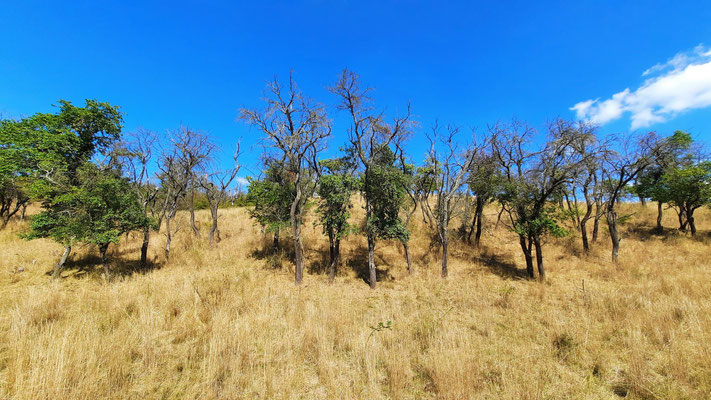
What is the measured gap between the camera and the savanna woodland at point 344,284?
4156mm

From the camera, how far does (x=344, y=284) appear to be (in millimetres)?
13508

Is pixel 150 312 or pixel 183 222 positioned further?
pixel 183 222

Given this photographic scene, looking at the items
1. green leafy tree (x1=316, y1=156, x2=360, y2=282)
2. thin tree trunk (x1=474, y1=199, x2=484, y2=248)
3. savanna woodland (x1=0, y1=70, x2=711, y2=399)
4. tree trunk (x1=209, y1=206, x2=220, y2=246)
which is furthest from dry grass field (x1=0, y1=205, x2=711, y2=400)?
thin tree trunk (x1=474, y1=199, x2=484, y2=248)

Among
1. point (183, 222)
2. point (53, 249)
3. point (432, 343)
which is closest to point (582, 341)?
point (432, 343)

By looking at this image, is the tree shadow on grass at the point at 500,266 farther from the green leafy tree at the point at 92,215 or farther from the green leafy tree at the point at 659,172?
the green leafy tree at the point at 92,215

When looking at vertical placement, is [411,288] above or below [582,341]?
below

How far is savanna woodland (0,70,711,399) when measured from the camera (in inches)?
164

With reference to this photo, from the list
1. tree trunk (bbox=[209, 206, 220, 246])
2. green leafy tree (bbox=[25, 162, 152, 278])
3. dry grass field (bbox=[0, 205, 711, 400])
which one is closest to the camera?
dry grass field (bbox=[0, 205, 711, 400])

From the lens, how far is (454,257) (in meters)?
18.2

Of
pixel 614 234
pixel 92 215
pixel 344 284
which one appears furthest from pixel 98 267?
pixel 614 234

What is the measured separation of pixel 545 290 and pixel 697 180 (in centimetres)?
1963

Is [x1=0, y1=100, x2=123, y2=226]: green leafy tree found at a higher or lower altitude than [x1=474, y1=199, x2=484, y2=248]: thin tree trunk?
higher

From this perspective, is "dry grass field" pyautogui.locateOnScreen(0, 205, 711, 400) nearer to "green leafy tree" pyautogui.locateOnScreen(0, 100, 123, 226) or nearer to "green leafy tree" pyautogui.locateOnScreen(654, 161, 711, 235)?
"green leafy tree" pyautogui.locateOnScreen(0, 100, 123, 226)

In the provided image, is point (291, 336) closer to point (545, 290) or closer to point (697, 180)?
point (545, 290)
